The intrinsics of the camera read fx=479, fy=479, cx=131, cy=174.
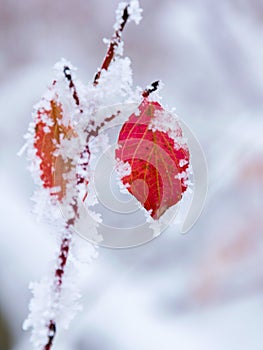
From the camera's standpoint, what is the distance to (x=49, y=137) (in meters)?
0.17

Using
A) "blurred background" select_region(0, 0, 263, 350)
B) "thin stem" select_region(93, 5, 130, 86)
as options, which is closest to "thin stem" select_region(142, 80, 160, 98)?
"thin stem" select_region(93, 5, 130, 86)

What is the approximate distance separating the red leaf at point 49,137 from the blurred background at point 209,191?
41 cm

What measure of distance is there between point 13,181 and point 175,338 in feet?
0.96

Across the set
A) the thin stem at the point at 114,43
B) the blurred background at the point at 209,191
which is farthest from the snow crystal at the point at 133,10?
the blurred background at the point at 209,191

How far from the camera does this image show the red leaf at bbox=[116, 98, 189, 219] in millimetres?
198

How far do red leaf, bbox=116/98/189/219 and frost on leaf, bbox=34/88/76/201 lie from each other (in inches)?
1.3

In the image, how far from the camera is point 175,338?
55 cm

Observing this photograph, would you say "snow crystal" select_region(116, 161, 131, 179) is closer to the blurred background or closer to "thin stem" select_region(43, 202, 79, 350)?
"thin stem" select_region(43, 202, 79, 350)

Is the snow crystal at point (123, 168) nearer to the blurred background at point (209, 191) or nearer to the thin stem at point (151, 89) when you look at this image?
the thin stem at point (151, 89)

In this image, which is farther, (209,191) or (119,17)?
(209,191)

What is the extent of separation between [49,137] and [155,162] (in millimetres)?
51

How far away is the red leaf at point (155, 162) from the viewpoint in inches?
7.8

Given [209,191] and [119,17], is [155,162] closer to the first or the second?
[119,17]

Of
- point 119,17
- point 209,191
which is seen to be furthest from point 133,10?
point 209,191
